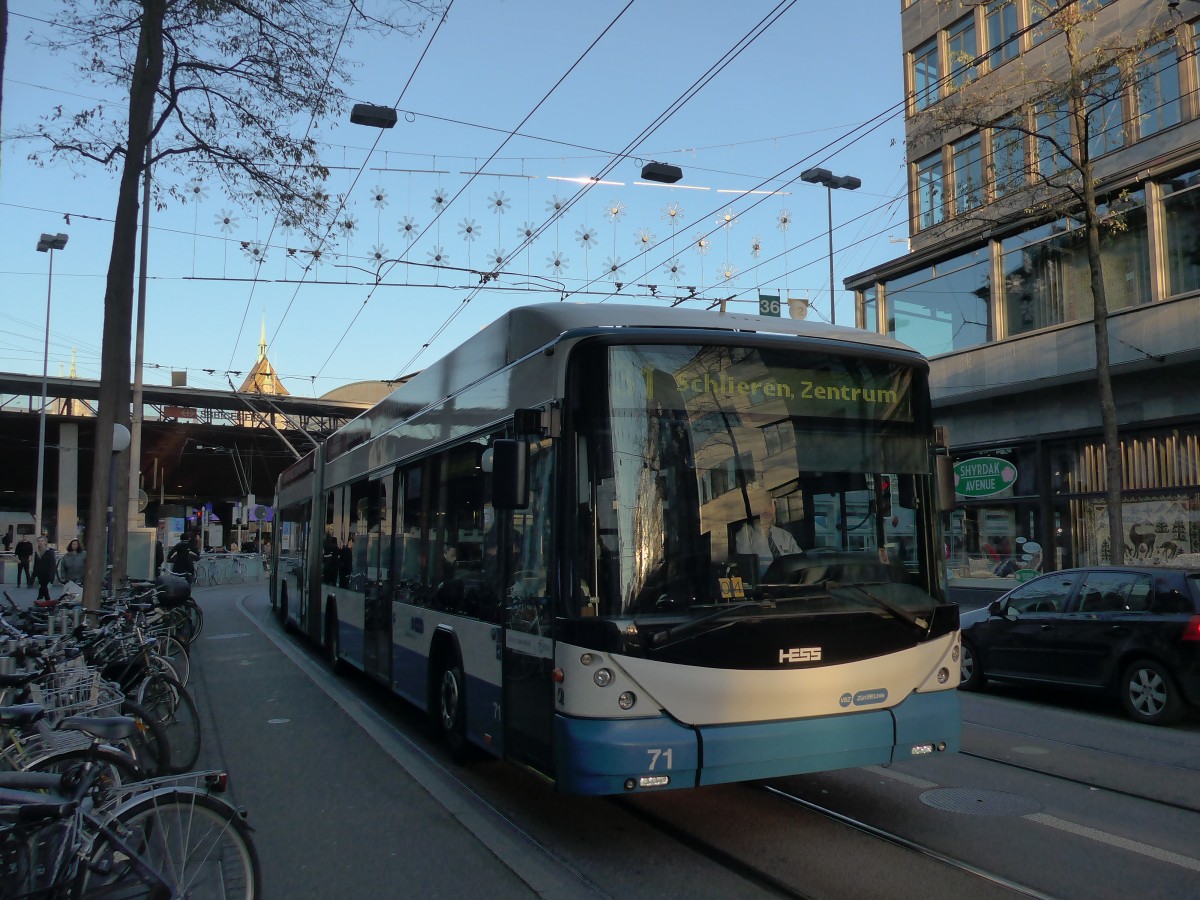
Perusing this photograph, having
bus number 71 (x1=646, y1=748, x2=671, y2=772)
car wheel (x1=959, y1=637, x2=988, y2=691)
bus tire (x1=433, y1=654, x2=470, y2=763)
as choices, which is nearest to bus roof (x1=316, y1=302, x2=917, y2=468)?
bus tire (x1=433, y1=654, x2=470, y2=763)

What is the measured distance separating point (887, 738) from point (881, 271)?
69.8 ft

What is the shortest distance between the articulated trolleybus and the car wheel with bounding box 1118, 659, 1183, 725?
4.34 meters

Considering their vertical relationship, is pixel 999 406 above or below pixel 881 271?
below

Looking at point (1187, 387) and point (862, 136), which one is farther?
point (1187, 387)

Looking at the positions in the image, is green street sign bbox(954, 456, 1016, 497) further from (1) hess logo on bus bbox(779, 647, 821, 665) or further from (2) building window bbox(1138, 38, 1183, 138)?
(1) hess logo on bus bbox(779, 647, 821, 665)

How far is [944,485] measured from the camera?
20.9ft

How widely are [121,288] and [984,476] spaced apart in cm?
1768

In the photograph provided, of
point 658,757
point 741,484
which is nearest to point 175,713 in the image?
point 658,757

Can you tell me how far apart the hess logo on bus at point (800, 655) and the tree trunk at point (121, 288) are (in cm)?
746

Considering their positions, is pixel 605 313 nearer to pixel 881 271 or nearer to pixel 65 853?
pixel 65 853

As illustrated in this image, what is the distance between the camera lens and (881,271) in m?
25.5

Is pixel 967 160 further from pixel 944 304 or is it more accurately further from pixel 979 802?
pixel 979 802

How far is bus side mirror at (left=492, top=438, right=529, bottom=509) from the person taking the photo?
5531 millimetres

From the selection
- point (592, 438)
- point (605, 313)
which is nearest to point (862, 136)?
point (605, 313)
